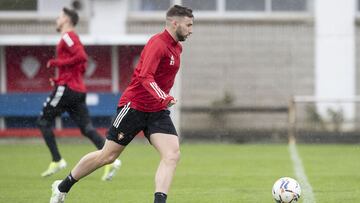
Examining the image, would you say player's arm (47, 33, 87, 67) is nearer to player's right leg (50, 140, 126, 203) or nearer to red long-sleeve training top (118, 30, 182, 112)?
player's right leg (50, 140, 126, 203)

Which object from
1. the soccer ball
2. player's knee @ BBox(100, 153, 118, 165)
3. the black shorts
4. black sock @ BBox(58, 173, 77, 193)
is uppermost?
the black shorts

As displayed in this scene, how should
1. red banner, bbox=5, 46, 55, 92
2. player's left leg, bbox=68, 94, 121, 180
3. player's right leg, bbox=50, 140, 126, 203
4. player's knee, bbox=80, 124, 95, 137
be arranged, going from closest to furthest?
1. player's right leg, bbox=50, 140, 126, 203
2. player's left leg, bbox=68, 94, 121, 180
3. player's knee, bbox=80, 124, 95, 137
4. red banner, bbox=5, 46, 55, 92

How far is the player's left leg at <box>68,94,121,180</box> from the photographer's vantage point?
12.5 metres

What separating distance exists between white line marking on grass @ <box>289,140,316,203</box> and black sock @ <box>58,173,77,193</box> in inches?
99.6

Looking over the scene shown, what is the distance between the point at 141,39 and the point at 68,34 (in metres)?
8.74

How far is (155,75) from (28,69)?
1406 cm

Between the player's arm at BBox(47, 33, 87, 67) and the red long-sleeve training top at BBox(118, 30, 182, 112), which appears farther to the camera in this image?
the player's arm at BBox(47, 33, 87, 67)

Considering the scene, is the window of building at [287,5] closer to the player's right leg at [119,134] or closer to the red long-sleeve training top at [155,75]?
the red long-sleeve training top at [155,75]

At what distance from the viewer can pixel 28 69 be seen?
22.3 m

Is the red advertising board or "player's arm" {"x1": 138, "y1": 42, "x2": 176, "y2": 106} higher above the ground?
"player's arm" {"x1": 138, "y1": 42, "x2": 176, "y2": 106}

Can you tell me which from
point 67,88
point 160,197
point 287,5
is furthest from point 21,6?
point 160,197

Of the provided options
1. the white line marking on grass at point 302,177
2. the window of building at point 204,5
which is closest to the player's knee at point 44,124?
the white line marking on grass at point 302,177

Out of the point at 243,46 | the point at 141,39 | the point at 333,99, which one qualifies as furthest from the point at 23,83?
the point at 333,99

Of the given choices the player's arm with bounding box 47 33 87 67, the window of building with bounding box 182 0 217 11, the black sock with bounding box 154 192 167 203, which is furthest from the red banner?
the black sock with bounding box 154 192 167 203
